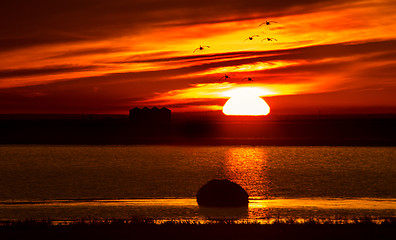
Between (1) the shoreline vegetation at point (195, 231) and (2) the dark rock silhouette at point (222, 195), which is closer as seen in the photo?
(1) the shoreline vegetation at point (195, 231)

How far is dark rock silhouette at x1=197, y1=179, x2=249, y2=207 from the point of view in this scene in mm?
40031

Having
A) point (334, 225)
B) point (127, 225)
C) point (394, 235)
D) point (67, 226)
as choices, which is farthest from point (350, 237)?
point (67, 226)

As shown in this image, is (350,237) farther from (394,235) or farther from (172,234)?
(172,234)

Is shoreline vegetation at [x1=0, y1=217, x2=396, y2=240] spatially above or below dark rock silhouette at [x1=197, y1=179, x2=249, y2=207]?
below

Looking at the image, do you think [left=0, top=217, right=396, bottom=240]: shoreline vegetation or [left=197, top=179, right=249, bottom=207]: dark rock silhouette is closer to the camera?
[left=0, top=217, right=396, bottom=240]: shoreline vegetation

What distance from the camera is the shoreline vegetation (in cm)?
2197

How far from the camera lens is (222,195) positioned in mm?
40062

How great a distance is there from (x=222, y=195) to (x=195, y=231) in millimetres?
16840

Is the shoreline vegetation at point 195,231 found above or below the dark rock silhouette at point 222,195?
below

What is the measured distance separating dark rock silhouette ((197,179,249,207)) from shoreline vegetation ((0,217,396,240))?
43.4ft

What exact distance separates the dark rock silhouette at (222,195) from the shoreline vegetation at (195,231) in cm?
1323

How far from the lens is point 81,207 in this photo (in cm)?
4512

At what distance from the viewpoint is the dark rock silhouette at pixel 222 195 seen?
40.0m

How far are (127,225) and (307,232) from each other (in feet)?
25.6
